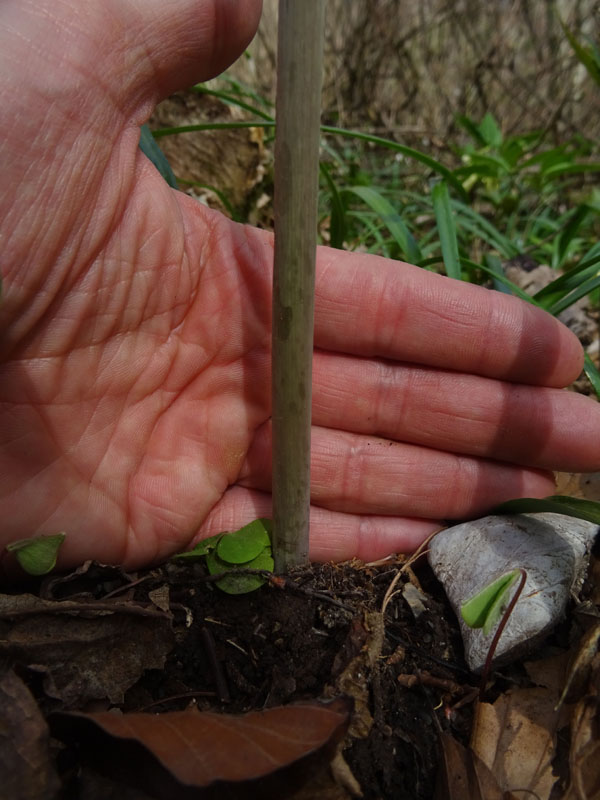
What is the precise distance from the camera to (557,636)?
0.97 metres

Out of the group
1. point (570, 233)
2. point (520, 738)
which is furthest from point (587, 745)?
point (570, 233)

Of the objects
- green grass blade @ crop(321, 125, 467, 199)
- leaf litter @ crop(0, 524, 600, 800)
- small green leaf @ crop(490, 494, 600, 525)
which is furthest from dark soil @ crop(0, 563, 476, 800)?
green grass blade @ crop(321, 125, 467, 199)

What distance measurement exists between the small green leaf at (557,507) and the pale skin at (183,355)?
0.06m

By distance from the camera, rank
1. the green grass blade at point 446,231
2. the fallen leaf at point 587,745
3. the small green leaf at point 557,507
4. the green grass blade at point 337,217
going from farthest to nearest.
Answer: the green grass blade at point 337,217, the green grass blade at point 446,231, the small green leaf at point 557,507, the fallen leaf at point 587,745

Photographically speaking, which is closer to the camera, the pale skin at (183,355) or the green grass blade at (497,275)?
the pale skin at (183,355)

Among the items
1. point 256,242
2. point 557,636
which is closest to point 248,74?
point 256,242

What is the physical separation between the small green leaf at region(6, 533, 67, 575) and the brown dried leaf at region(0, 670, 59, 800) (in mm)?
240

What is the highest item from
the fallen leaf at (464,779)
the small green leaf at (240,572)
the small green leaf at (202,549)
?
the small green leaf at (202,549)

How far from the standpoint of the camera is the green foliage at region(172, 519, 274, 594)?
1.02 metres

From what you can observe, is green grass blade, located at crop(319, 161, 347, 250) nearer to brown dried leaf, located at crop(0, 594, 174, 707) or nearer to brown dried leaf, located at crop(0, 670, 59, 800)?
brown dried leaf, located at crop(0, 594, 174, 707)

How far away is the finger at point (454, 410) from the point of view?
3.87ft

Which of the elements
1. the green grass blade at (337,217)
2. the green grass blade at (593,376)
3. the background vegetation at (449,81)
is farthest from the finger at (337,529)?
the background vegetation at (449,81)

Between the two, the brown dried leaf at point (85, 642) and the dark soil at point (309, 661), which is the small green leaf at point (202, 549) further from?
the brown dried leaf at point (85, 642)

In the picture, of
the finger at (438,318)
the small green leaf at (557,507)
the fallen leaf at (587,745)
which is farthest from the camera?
the finger at (438,318)
